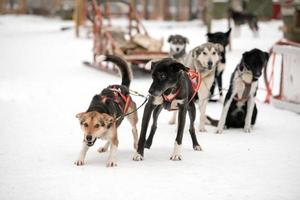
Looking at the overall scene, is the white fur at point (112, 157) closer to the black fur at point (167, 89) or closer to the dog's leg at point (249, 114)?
the black fur at point (167, 89)

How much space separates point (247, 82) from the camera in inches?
229

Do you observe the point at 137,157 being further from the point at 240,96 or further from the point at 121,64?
the point at 240,96

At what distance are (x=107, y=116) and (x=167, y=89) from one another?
0.61 meters

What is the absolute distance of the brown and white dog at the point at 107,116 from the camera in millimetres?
4184

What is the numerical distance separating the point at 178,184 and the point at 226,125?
87.0 inches

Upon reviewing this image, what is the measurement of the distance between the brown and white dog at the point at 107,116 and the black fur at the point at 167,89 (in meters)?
0.23

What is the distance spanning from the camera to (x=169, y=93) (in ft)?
15.1

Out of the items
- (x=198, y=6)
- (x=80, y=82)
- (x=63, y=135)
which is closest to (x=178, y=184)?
(x=63, y=135)

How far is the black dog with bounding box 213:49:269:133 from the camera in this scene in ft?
18.8

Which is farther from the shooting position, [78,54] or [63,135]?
[78,54]

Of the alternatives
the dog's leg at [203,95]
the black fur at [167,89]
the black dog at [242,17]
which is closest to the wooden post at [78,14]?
the black dog at [242,17]

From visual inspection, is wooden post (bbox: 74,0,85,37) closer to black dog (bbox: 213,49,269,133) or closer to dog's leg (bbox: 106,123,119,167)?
black dog (bbox: 213,49,269,133)

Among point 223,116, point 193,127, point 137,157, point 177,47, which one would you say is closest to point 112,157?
point 137,157

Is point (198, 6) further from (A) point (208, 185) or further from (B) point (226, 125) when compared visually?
(A) point (208, 185)
